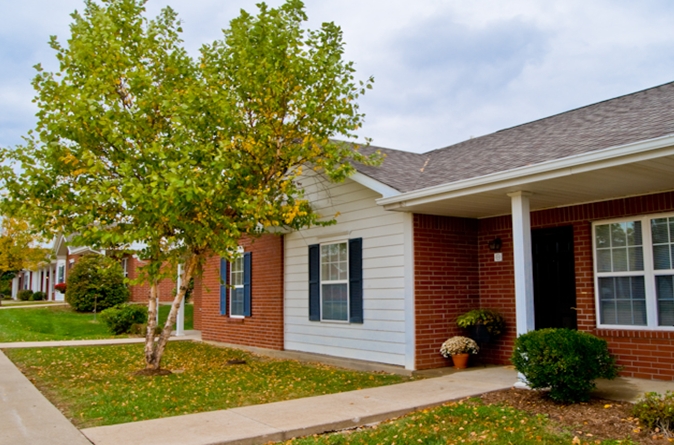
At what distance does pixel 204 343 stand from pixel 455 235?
7901 millimetres

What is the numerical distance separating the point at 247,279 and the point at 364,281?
4.11 metres

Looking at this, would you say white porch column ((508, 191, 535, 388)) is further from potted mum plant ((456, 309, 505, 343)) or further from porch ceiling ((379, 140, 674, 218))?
potted mum plant ((456, 309, 505, 343))

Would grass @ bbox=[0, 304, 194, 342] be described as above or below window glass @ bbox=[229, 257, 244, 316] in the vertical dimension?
below

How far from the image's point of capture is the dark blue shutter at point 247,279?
1351 cm

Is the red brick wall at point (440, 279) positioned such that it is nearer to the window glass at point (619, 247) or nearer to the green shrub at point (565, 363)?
the window glass at point (619, 247)

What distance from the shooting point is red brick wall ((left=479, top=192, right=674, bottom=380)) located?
763 cm

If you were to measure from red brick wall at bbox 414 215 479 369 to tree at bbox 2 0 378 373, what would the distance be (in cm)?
170

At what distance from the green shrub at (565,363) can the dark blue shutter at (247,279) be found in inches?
312

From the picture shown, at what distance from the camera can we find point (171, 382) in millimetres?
8891

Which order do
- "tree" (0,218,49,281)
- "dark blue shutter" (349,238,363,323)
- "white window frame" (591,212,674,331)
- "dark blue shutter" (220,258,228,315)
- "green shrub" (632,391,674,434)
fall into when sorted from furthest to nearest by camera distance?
"tree" (0,218,49,281) < "dark blue shutter" (220,258,228,315) < "dark blue shutter" (349,238,363,323) < "white window frame" (591,212,674,331) < "green shrub" (632,391,674,434)

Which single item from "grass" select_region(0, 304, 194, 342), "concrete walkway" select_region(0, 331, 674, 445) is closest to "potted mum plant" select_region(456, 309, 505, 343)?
"concrete walkway" select_region(0, 331, 674, 445)

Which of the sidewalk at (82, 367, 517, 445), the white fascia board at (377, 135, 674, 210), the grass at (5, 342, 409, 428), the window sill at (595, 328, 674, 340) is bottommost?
the grass at (5, 342, 409, 428)

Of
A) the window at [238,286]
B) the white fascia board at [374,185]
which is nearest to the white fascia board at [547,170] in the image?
the white fascia board at [374,185]

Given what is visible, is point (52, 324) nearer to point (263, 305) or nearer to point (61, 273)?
point (263, 305)
